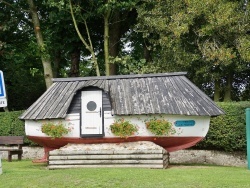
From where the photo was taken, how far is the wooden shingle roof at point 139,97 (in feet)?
42.4

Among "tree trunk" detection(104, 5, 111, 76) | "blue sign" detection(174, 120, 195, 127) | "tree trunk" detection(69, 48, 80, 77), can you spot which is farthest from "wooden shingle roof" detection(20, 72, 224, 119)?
"tree trunk" detection(69, 48, 80, 77)

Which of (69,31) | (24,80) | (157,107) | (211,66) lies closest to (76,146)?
(157,107)

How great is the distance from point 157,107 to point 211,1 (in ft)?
23.1

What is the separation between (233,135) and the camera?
16.7m

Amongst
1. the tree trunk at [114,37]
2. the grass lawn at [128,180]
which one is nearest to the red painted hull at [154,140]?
the grass lawn at [128,180]

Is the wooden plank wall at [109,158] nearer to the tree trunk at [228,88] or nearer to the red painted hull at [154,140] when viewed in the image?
the red painted hull at [154,140]

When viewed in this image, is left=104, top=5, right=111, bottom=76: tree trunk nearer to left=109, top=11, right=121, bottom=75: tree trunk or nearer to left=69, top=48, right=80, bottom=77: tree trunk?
left=109, top=11, right=121, bottom=75: tree trunk

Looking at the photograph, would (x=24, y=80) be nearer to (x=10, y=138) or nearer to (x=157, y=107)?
(x=10, y=138)

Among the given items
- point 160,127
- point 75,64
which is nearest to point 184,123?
point 160,127

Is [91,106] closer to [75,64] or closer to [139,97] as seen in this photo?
[139,97]

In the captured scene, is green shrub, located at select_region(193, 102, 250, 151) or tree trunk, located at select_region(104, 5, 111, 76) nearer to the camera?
green shrub, located at select_region(193, 102, 250, 151)

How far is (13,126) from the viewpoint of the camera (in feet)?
67.7

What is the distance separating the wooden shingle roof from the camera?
1292 cm

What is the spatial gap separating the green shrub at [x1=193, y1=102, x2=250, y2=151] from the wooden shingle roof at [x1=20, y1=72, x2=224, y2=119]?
373cm
